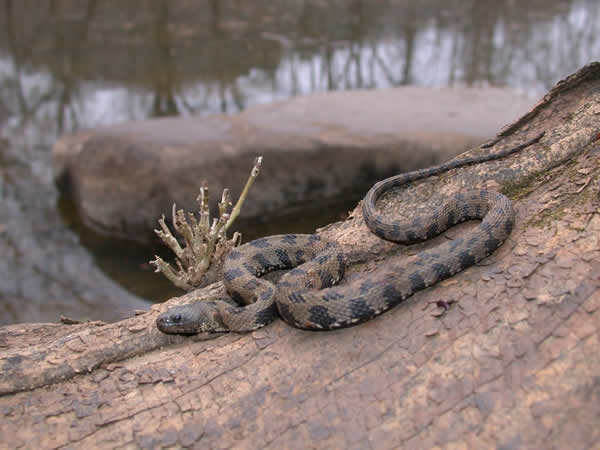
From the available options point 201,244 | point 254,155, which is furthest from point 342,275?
point 254,155

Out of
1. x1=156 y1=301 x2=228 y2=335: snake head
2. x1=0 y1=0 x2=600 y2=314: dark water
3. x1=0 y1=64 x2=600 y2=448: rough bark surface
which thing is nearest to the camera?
x1=0 y1=64 x2=600 y2=448: rough bark surface

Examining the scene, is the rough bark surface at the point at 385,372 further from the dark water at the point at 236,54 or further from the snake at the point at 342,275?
the dark water at the point at 236,54

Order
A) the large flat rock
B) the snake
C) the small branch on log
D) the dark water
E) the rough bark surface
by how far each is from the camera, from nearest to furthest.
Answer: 1. the rough bark surface
2. the snake
3. the small branch on log
4. the large flat rock
5. the dark water

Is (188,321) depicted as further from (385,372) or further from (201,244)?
(385,372)

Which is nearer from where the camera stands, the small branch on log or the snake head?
the snake head

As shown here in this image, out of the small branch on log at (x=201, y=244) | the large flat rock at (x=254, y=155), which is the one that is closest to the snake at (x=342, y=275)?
the small branch on log at (x=201, y=244)

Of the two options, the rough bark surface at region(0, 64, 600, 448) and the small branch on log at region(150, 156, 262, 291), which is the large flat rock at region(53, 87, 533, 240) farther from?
the rough bark surface at region(0, 64, 600, 448)

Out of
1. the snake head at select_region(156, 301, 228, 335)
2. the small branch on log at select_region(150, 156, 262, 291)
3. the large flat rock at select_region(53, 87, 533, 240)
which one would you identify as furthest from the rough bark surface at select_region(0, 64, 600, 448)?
the large flat rock at select_region(53, 87, 533, 240)
